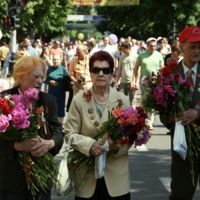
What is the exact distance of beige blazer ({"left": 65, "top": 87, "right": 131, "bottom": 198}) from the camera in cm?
487

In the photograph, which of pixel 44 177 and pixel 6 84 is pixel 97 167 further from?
pixel 6 84

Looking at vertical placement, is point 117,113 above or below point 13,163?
above

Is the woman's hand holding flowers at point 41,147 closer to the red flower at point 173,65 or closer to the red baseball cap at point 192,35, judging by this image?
the red flower at point 173,65

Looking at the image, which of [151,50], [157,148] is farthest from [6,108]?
[151,50]

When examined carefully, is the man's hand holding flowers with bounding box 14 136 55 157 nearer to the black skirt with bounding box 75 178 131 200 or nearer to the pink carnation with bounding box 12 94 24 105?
the pink carnation with bounding box 12 94 24 105

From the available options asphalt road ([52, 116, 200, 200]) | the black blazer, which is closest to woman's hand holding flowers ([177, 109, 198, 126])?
the black blazer

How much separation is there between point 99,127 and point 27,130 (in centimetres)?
78

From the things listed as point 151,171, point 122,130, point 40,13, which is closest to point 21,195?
point 122,130

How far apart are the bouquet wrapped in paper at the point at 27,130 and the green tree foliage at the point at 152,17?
44.6 metres

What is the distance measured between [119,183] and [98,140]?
381 mm

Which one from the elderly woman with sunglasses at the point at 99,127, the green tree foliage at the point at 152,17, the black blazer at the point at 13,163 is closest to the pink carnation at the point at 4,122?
the black blazer at the point at 13,163

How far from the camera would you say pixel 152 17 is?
53750 mm

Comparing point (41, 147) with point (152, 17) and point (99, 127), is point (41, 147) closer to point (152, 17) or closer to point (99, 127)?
point (99, 127)

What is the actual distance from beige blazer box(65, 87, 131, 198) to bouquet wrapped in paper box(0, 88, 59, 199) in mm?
273
